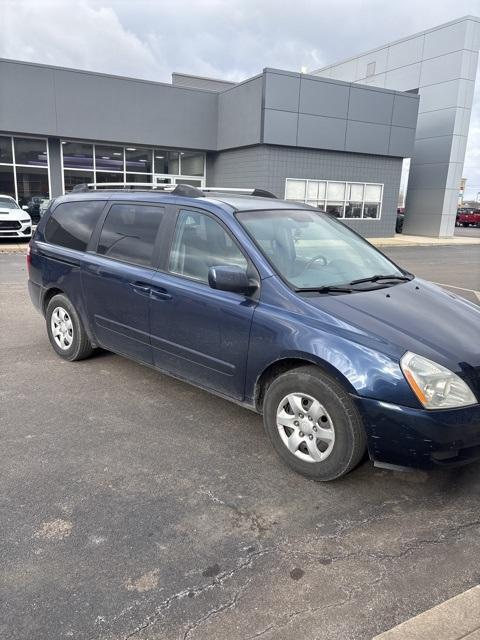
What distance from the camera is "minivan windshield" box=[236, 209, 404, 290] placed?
3664 mm

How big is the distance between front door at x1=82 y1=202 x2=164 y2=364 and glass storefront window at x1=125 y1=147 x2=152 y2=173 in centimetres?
1915

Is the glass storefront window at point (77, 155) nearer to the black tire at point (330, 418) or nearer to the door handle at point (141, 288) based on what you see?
the door handle at point (141, 288)

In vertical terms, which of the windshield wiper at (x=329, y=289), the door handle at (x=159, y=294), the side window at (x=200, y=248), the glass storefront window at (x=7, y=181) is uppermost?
the glass storefront window at (x=7, y=181)

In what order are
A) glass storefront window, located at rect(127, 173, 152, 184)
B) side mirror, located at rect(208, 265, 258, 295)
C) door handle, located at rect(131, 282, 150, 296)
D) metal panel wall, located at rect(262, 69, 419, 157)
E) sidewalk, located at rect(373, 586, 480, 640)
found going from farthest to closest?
glass storefront window, located at rect(127, 173, 152, 184)
metal panel wall, located at rect(262, 69, 419, 157)
door handle, located at rect(131, 282, 150, 296)
side mirror, located at rect(208, 265, 258, 295)
sidewalk, located at rect(373, 586, 480, 640)

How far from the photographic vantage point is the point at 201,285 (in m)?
3.80

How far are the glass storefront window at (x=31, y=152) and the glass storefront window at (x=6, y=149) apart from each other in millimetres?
220

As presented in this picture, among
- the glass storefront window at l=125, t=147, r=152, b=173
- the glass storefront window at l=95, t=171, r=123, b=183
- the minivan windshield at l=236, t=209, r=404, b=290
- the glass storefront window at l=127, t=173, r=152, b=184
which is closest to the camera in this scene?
the minivan windshield at l=236, t=209, r=404, b=290

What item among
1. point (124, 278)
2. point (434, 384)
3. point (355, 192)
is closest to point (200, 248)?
point (124, 278)

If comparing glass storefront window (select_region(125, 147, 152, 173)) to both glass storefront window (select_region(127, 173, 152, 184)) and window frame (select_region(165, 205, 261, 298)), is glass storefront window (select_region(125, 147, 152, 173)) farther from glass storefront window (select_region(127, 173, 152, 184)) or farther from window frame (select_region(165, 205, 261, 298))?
window frame (select_region(165, 205, 261, 298))

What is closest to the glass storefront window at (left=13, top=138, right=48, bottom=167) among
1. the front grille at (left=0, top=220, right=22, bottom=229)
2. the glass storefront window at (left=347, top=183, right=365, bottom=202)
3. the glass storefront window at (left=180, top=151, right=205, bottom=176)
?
the front grille at (left=0, top=220, right=22, bottom=229)

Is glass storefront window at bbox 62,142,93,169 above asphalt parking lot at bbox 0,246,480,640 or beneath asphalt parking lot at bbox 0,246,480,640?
above

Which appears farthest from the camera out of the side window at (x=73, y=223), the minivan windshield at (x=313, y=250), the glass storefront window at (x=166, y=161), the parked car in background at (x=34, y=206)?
the glass storefront window at (x=166, y=161)

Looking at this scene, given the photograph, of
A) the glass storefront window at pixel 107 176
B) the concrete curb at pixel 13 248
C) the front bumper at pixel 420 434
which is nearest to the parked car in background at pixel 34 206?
the glass storefront window at pixel 107 176

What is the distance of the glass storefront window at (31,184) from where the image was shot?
20.9 meters
